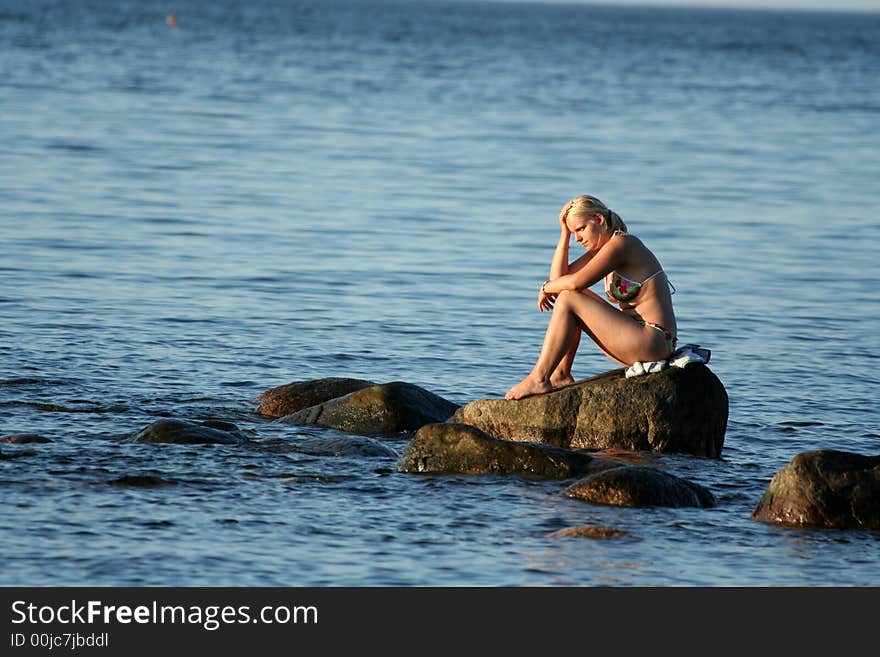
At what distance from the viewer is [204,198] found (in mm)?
24344

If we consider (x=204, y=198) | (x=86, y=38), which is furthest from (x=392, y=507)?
→ (x=86, y=38)

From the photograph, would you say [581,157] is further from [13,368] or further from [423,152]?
[13,368]

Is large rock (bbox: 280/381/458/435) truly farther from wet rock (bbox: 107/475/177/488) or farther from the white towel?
wet rock (bbox: 107/475/177/488)

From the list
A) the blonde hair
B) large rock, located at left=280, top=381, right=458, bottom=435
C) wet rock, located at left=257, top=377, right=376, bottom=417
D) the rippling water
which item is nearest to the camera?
the rippling water

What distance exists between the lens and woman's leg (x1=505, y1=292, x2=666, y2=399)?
1026 cm

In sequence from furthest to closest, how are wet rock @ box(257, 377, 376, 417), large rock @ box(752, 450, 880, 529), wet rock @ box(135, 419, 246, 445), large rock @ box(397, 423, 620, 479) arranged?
1. wet rock @ box(257, 377, 376, 417)
2. wet rock @ box(135, 419, 246, 445)
3. large rock @ box(397, 423, 620, 479)
4. large rock @ box(752, 450, 880, 529)

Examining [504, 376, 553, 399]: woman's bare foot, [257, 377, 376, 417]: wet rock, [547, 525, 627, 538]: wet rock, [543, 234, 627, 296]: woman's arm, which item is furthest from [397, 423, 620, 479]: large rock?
[257, 377, 376, 417]: wet rock

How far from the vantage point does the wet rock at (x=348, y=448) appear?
1009 centimetres

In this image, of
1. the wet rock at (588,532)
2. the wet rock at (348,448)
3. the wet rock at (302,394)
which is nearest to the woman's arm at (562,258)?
the wet rock at (348,448)

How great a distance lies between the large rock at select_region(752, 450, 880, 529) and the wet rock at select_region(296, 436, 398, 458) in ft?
9.24

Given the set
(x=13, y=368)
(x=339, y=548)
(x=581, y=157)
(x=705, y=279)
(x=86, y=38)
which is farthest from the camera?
(x=86, y=38)

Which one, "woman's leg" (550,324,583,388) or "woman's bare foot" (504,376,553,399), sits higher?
"woman's leg" (550,324,583,388)
